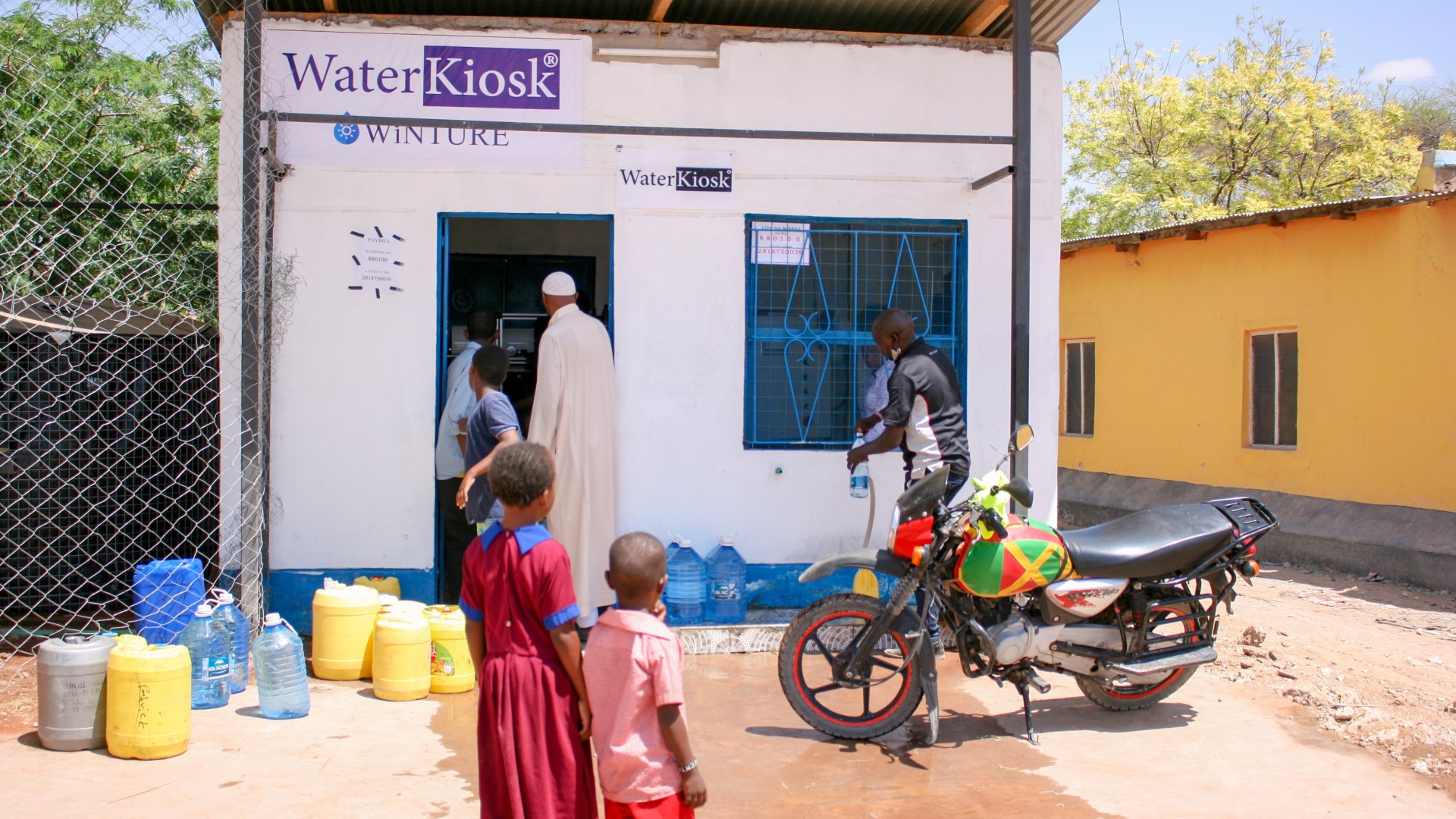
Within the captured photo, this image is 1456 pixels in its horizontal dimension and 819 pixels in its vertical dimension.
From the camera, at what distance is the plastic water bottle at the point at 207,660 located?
4848 mm

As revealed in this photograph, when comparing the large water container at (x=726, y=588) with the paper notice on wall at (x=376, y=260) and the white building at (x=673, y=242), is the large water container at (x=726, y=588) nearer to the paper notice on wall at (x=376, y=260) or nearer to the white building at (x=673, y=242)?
the white building at (x=673, y=242)

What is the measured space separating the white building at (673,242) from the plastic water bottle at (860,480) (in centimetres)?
10

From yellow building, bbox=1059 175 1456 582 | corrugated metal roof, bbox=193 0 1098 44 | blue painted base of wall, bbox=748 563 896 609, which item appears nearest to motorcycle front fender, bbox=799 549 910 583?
blue painted base of wall, bbox=748 563 896 609

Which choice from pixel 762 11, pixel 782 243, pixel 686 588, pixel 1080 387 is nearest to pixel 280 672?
pixel 686 588

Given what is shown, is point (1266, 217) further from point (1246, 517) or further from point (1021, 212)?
point (1246, 517)

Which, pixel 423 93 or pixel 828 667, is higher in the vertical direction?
pixel 423 93

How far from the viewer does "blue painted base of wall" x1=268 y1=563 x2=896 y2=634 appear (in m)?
6.10

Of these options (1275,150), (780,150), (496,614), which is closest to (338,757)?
(496,614)

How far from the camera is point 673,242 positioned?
6.37 m

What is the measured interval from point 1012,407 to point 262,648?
380 cm

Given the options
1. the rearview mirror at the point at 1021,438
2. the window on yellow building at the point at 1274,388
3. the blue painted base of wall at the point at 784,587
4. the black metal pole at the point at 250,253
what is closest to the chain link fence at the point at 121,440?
the black metal pole at the point at 250,253

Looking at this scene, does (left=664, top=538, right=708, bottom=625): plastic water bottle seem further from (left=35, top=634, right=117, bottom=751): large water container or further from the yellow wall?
the yellow wall

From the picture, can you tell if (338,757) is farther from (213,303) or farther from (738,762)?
(213,303)

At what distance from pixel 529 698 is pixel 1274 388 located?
10.7 metres
